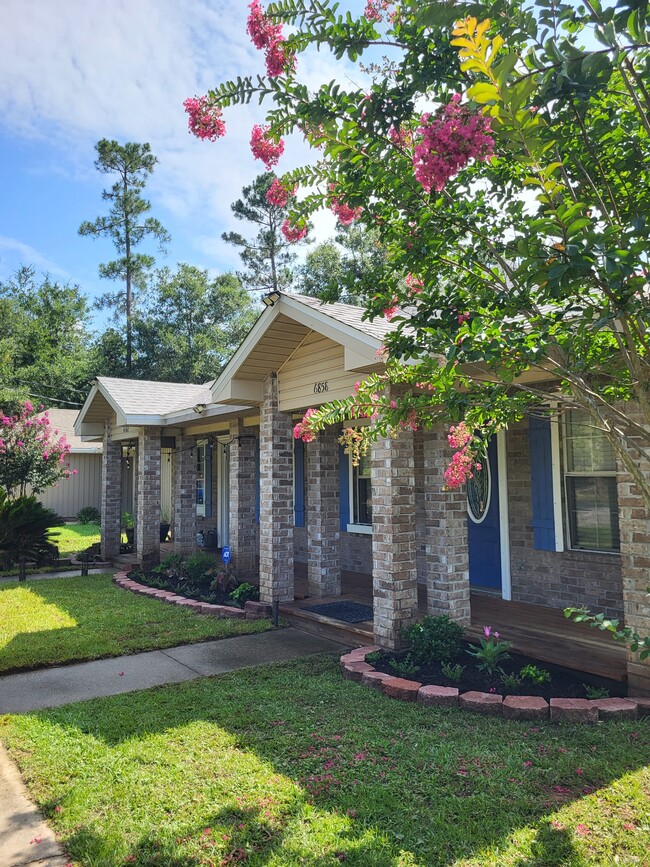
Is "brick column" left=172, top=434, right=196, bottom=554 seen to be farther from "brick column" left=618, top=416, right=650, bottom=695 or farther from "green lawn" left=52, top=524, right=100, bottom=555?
"brick column" left=618, top=416, right=650, bottom=695

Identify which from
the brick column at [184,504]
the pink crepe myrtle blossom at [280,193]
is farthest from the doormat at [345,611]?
the brick column at [184,504]

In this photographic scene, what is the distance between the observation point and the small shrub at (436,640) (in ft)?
18.1

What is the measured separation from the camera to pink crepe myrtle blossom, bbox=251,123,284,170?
370 cm

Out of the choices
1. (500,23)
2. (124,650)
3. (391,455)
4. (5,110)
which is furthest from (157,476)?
(500,23)

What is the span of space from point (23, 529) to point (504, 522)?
1057cm

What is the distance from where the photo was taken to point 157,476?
39.5 feet

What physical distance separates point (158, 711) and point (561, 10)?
5.25 metres

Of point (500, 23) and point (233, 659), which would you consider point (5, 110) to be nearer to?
point (233, 659)

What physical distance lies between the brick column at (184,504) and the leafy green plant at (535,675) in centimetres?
847

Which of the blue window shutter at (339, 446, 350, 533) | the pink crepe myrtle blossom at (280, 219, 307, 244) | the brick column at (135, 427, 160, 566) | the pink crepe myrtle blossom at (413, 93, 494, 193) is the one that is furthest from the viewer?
the brick column at (135, 427, 160, 566)

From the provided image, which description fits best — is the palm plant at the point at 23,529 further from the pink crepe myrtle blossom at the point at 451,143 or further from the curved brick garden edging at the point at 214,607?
the pink crepe myrtle blossom at the point at 451,143

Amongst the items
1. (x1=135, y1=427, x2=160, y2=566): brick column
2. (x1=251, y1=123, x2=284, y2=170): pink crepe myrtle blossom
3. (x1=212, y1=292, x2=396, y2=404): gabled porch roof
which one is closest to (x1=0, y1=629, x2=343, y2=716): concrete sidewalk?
(x1=212, y1=292, x2=396, y2=404): gabled porch roof

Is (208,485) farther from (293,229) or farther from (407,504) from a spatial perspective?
(293,229)

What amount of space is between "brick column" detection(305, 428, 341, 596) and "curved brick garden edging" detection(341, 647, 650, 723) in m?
3.26
